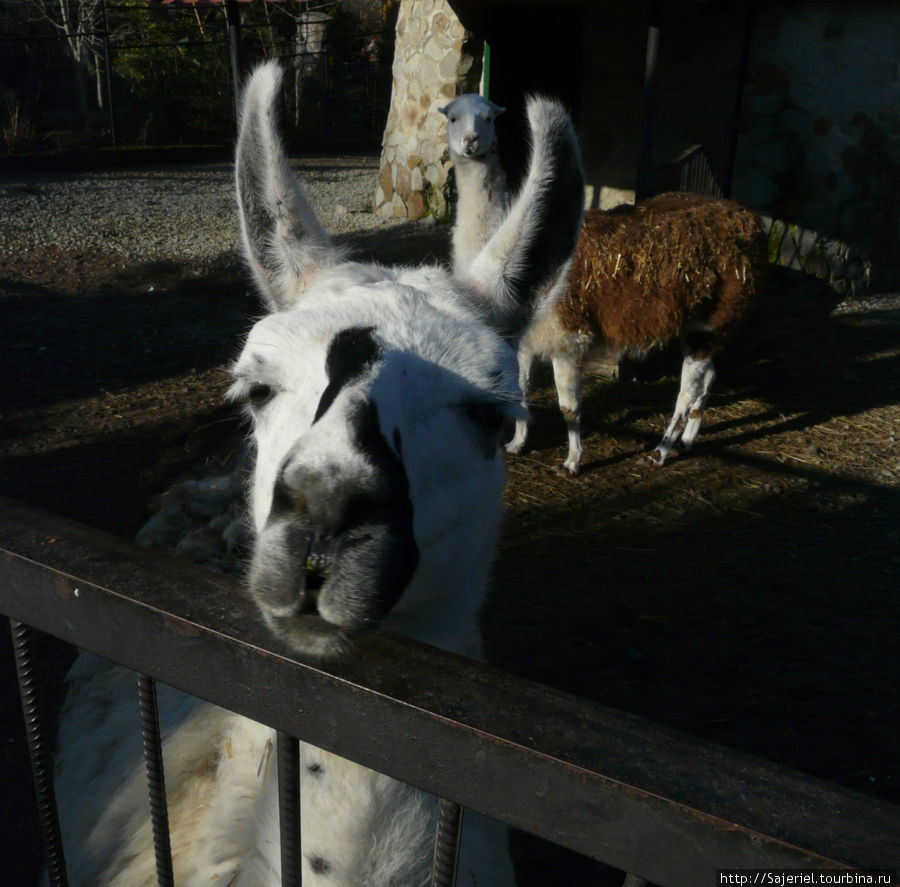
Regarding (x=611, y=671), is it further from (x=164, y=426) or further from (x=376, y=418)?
(x=164, y=426)

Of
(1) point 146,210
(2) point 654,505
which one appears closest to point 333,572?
(2) point 654,505

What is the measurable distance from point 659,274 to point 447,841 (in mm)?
4752

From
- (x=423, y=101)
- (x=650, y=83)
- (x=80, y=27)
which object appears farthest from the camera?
(x=80, y=27)

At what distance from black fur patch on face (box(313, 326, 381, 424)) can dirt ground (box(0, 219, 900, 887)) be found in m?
2.04

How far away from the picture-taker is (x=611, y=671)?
358 cm

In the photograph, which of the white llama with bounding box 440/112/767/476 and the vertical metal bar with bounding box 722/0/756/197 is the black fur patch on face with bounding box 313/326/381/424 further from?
the vertical metal bar with bounding box 722/0/756/197

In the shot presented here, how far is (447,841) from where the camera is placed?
0.96m

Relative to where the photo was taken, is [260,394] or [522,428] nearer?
[260,394]

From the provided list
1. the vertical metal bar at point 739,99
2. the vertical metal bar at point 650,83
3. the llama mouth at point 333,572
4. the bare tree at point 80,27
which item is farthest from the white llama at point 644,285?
the bare tree at point 80,27

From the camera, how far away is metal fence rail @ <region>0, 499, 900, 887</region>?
74cm

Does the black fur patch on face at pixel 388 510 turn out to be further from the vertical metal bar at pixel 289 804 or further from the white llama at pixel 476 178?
the white llama at pixel 476 178

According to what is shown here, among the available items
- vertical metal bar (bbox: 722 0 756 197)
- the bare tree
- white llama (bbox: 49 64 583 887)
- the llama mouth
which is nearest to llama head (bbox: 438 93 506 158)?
white llama (bbox: 49 64 583 887)

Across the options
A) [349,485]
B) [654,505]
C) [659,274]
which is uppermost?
[349,485]

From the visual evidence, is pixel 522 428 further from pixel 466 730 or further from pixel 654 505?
pixel 466 730
